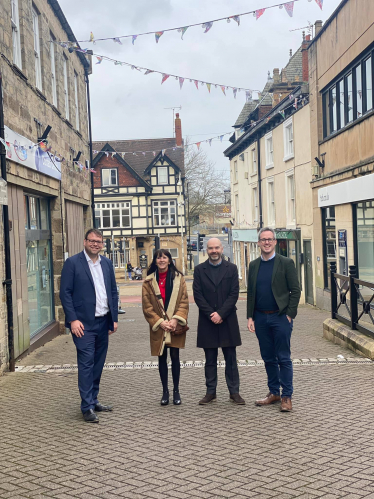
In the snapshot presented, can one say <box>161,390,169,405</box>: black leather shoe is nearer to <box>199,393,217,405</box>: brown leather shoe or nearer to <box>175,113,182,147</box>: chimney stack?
<box>199,393,217,405</box>: brown leather shoe

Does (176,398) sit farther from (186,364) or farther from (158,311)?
(186,364)

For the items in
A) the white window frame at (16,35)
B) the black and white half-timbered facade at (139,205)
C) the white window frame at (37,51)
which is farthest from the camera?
the black and white half-timbered facade at (139,205)

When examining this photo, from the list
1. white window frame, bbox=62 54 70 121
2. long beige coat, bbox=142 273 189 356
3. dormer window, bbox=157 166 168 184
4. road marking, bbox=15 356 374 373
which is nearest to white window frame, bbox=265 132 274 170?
white window frame, bbox=62 54 70 121

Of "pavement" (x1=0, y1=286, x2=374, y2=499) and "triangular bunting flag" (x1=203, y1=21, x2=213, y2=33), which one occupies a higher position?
"triangular bunting flag" (x1=203, y1=21, x2=213, y2=33)

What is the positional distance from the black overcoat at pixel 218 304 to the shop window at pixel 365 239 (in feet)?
26.1

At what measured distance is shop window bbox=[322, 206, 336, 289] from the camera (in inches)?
688

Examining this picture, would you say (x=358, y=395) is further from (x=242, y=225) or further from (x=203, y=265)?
(x=242, y=225)

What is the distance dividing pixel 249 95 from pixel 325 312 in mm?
6724

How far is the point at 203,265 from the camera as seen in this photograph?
671 centimetres

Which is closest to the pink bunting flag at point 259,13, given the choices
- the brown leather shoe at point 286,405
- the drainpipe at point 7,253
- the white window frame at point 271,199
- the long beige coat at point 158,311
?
the drainpipe at point 7,253

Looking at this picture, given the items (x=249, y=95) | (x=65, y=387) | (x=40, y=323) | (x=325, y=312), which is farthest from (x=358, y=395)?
(x=325, y=312)

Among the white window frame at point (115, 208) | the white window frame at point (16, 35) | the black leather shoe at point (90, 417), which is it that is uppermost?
the white window frame at point (16, 35)

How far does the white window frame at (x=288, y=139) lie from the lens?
23016 millimetres

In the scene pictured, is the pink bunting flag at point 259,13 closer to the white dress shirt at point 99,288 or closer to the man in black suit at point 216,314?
the man in black suit at point 216,314
